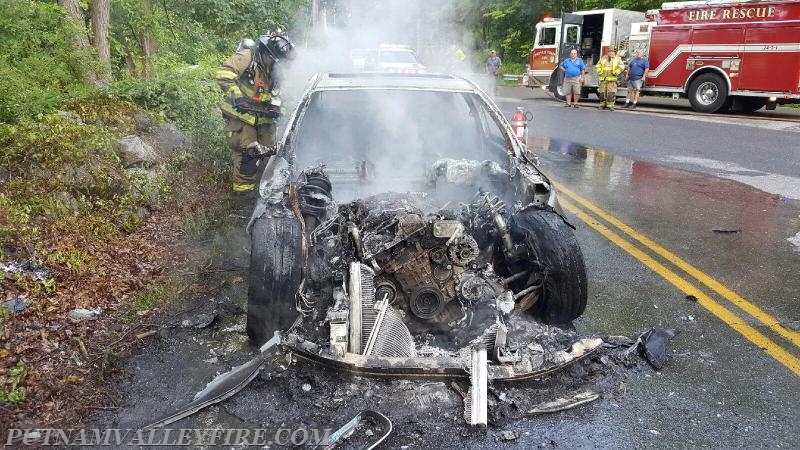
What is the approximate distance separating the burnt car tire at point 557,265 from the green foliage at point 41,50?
223 inches

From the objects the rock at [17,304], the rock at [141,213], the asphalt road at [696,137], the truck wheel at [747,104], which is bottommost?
the rock at [17,304]

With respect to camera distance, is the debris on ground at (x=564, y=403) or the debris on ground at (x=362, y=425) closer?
the debris on ground at (x=362, y=425)

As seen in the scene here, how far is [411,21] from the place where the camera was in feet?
41.7

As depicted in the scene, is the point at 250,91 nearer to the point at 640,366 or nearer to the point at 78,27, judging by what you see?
the point at 78,27

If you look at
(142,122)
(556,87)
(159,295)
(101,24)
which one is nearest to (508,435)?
(159,295)

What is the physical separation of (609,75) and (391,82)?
14.7m

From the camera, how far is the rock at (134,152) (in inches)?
254

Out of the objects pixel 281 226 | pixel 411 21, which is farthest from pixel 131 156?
pixel 411 21

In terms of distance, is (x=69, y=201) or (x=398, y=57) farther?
(x=398, y=57)

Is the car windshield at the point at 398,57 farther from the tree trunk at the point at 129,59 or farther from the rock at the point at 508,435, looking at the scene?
the rock at the point at 508,435

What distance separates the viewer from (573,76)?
1902cm

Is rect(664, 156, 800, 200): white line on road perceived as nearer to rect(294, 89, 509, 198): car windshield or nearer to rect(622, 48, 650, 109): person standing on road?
rect(294, 89, 509, 198): car windshield

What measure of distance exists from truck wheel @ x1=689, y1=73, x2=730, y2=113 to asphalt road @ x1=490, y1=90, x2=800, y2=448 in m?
5.99

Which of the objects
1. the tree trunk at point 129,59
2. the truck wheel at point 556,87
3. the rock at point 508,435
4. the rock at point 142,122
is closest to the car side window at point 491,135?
the rock at point 508,435
